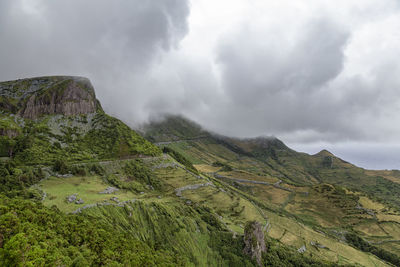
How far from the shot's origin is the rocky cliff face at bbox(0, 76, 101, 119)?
518 feet

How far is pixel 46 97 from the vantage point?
170125mm

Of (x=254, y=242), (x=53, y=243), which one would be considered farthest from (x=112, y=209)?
(x=254, y=242)

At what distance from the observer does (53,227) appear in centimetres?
3803

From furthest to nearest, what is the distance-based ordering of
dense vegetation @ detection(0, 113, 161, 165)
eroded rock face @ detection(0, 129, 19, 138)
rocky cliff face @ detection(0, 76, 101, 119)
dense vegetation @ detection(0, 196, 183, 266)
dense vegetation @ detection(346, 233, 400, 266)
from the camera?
1. rocky cliff face @ detection(0, 76, 101, 119)
2. dense vegetation @ detection(346, 233, 400, 266)
3. eroded rock face @ detection(0, 129, 19, 138)
4. dense vegetation @ detection(0, 113, 161, 165)
5. dense vegetation @ detection(0, 196, 183, 266)

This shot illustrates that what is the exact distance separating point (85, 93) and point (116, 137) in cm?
6621

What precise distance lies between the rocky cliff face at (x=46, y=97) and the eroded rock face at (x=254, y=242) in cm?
17680

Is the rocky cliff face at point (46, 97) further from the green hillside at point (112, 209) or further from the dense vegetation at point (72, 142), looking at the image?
the dense vegetation at point (72, 142)

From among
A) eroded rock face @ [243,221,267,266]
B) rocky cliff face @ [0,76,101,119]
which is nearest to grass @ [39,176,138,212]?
eroded rock face @ [243,221,267,266]

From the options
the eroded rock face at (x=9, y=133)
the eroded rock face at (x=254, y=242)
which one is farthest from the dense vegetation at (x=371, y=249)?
the eroded rock face at (x=9, y=133)

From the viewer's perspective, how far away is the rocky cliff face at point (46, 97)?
15775cm

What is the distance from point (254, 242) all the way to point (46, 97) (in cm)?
19779

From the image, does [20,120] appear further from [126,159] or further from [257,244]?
[257,244]

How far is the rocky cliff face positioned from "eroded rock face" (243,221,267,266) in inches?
6961

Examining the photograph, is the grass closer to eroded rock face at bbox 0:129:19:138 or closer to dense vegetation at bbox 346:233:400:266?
eroded rock face at bbox 0:129:19:138
